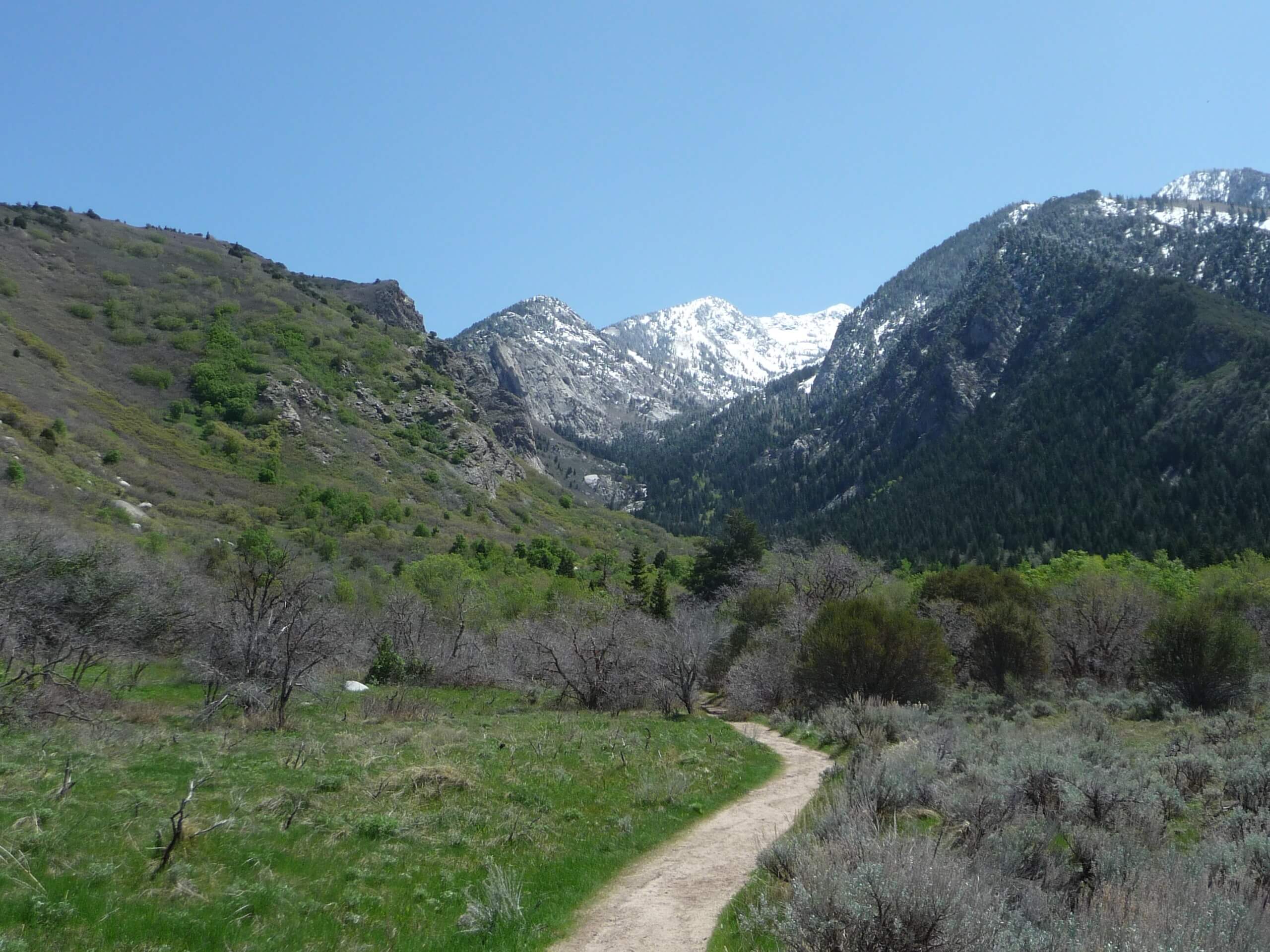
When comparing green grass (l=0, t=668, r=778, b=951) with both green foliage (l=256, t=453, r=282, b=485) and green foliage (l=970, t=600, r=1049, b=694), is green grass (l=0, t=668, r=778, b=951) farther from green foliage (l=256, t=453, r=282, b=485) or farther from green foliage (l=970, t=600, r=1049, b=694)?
green foliage (l=256, t=453, r=282, b=485)

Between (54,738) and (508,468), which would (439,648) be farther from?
(508,468)

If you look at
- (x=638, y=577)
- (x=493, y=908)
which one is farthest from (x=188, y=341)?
(x=493, y=908)

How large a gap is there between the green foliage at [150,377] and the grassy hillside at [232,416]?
0.20m

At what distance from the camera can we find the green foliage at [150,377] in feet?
262

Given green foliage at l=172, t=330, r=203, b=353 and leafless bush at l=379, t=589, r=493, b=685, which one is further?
green foliage at l=172, t=330, r=203, b=353

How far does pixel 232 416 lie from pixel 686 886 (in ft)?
279

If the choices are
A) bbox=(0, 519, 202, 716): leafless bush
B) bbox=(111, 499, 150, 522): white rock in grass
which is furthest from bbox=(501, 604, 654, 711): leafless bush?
bbox=(111, 499, 150, 522): white rock in grass

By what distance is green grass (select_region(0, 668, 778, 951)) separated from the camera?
6949 millimetres

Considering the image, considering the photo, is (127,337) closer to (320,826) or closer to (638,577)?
(638,577)

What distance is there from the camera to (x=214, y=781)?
39.1 ft

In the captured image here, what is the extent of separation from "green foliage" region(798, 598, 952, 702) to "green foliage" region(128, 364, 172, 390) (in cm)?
8266

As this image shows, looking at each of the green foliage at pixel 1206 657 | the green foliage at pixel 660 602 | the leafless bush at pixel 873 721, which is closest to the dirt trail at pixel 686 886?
the leafless bush at pixel 873 721

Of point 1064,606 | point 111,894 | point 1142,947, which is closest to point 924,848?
point 1142,947

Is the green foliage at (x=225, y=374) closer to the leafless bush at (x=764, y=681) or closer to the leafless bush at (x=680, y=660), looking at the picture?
the leafless bush at (x=680, y=660)
